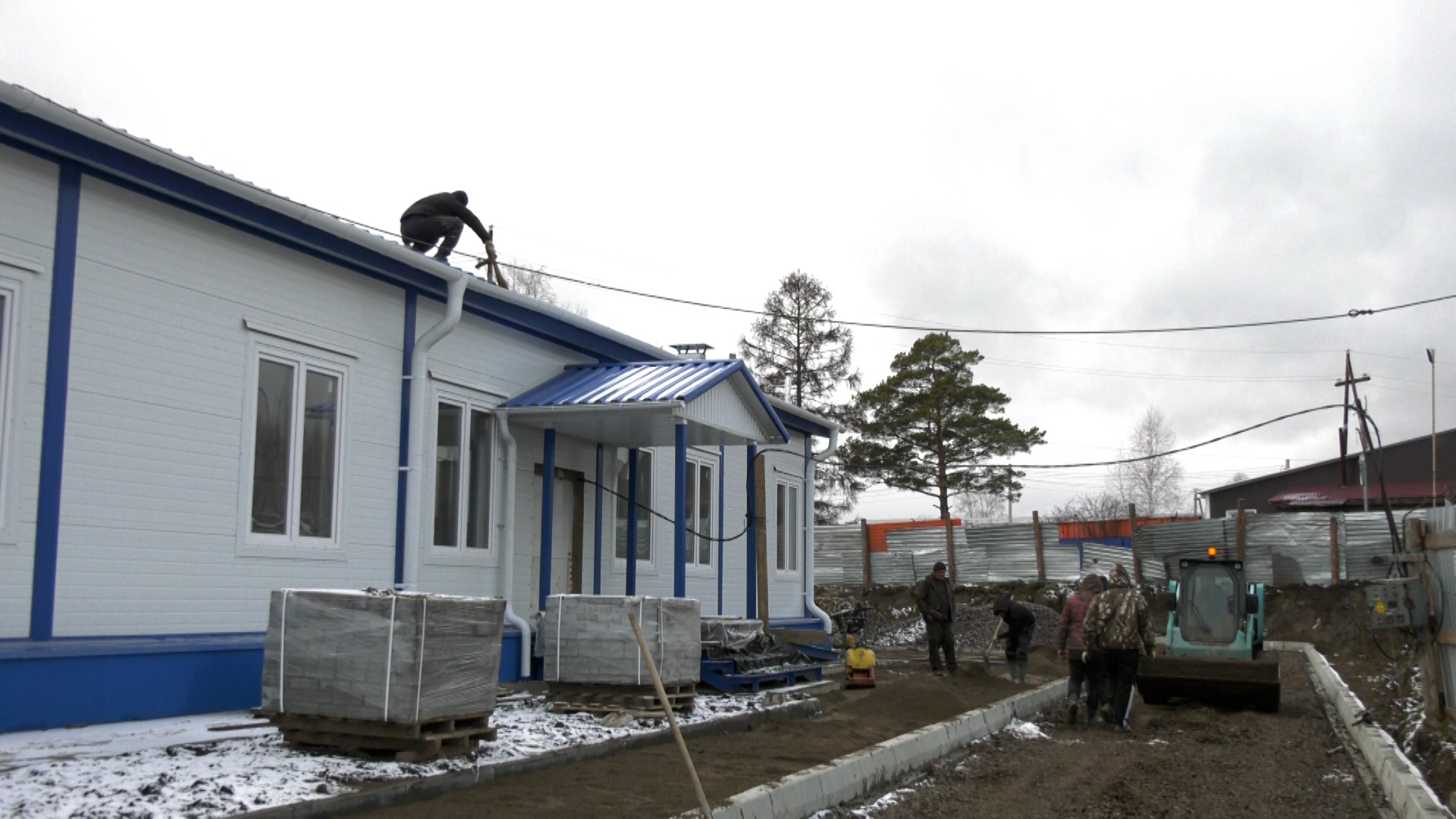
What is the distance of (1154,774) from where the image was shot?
34.7ft

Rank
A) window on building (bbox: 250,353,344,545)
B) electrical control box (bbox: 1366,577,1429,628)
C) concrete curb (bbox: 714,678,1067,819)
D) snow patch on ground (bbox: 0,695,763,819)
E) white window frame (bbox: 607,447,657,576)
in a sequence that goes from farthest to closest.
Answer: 1. white window frame (bbox: 607,447,657,576)
2. electrical control box (bbox: 1366,577,1429,628)
3. window on building (bbox: 250,353,344,545)
4. concrete curb (bbox: 714,678,1067,819)
5. snow patch on ground (bbox: 0,695,763,819)

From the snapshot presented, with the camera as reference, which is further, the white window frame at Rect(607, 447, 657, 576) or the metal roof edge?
the white window frame at Rect(607, 447, 657, 576)

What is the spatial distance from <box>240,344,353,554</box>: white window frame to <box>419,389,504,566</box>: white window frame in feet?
4.25

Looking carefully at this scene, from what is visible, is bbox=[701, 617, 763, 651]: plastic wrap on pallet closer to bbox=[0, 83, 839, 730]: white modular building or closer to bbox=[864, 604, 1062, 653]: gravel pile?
bbox=[0, 83, 839, 730]: white modular building

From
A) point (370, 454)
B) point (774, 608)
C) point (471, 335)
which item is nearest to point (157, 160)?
point (370, 454)

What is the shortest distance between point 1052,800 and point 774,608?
11714mm

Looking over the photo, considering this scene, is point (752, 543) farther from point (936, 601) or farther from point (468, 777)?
point (468, 777)

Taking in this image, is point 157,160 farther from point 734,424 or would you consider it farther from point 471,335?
point 734,424

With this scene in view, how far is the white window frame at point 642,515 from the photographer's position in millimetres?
15844

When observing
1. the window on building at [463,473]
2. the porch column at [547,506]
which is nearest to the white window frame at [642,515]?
the porch column at [547,506]

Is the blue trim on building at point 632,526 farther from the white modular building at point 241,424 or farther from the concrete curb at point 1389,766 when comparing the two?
the concrete curb at point 1389,766

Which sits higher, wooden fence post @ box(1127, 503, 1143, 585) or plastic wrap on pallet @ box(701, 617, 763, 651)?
wooden fence post @ box(1127, 503, 1143, 585)

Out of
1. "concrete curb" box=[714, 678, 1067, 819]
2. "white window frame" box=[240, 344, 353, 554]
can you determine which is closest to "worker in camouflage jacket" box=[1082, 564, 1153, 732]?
"concrete curb" box=[714, 678, 1067, 819]

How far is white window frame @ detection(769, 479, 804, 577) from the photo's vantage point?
21.5 m
